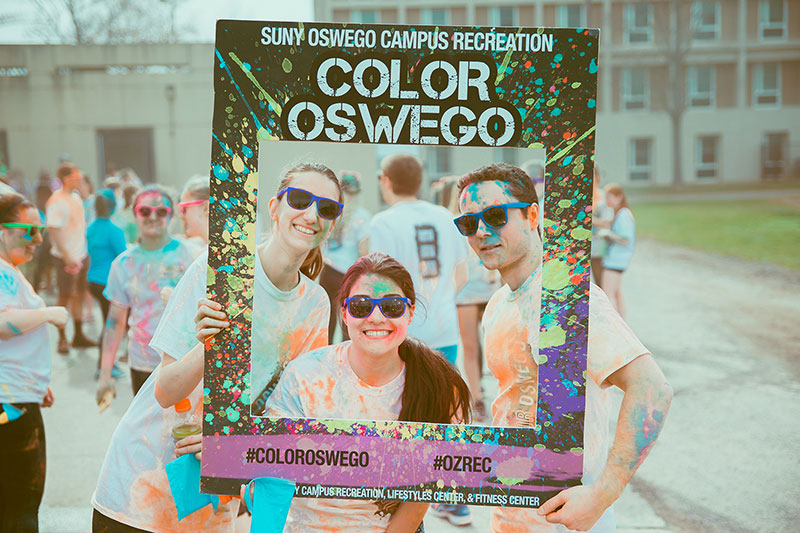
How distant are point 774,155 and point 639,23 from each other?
969 cm

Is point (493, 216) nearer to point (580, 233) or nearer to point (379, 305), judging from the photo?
point (580, 233)

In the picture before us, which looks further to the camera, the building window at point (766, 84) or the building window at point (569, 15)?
the building window at point (766, 84)

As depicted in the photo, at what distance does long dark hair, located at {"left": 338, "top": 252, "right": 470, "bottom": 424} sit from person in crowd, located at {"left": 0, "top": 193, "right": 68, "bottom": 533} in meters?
1.88

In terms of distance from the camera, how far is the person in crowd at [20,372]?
3080mm

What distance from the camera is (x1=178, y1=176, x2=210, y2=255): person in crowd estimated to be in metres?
4.02

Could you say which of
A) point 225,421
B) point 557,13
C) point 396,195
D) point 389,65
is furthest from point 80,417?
point 557,13

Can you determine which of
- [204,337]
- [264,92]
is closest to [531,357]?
[204,337]

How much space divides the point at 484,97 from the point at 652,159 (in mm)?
40399

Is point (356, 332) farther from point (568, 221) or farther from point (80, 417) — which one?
point (80, 417)

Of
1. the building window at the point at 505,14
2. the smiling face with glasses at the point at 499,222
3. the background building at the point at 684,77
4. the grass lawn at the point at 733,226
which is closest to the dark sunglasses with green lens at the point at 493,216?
the smiling face with glasses at the point at 499,222

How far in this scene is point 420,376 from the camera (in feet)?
6.28

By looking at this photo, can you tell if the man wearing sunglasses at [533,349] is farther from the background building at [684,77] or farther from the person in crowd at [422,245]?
the background building at [684,77]

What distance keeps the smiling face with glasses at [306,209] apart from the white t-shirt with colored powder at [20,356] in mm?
1860

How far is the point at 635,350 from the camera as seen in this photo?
1866 millimetres
